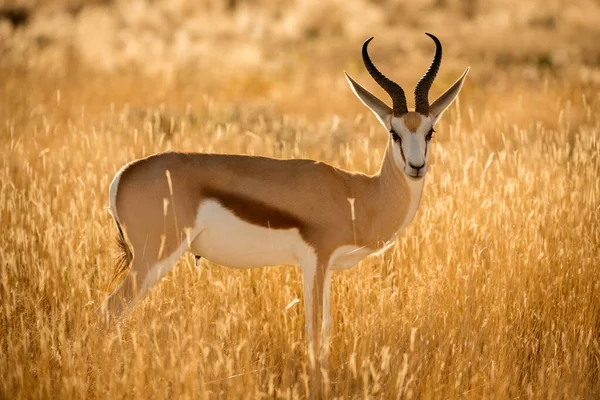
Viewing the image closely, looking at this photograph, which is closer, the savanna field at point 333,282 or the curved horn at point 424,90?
the savanna field at point 333,282

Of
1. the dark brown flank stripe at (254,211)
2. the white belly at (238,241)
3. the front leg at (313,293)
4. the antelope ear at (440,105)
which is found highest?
the antelope ear at (440,105)

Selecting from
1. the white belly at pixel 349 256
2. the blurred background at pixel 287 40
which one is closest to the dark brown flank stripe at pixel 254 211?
the white belly at pixel 349 256

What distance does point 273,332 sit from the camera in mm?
5023

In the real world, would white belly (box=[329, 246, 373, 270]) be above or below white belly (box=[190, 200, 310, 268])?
below

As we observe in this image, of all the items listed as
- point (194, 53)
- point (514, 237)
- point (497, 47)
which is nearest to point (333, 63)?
point (194, 53)

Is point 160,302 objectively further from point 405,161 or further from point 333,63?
point 333,63

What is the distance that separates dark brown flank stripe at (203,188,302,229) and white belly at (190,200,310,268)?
27 millimetres

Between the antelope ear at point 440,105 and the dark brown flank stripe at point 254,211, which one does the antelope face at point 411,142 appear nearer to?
the antelope ear at point 440,105

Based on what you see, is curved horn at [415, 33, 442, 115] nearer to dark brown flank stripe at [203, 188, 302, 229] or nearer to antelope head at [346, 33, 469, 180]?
antelope head at [346, 33, 469, 180]

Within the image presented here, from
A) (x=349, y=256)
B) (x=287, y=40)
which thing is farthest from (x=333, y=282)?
(x=287, y=40)

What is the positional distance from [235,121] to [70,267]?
23.4 ft

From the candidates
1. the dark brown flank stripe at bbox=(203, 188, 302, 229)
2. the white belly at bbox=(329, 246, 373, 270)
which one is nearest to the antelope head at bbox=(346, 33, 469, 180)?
the white belly at bbox=(329, 246, 373, 270)

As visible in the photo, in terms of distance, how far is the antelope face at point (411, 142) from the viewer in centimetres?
482

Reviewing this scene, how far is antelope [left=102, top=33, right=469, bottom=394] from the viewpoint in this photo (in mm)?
4656
